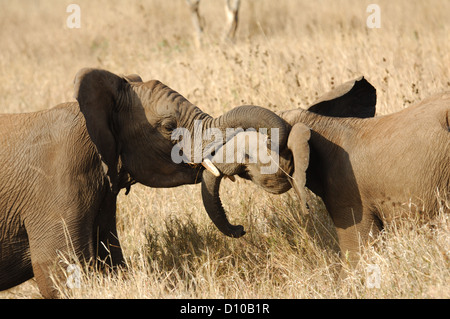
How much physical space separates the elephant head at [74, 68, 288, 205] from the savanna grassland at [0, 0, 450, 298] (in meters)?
0.78

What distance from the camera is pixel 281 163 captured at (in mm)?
6117

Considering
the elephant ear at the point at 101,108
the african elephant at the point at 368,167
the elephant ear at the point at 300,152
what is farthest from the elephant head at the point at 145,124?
the african elephant at the point at 368,167

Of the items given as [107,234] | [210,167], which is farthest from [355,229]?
[107,234]

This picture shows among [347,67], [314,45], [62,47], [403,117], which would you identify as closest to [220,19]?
[62,47]

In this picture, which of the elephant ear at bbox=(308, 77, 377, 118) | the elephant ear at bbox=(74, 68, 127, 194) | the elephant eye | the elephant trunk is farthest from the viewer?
the elephant ear at bbox=(308, 77, 377, 118)

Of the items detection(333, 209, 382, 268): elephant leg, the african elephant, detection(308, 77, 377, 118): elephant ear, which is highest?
detection(308, 77, 377, 118): elephant ear

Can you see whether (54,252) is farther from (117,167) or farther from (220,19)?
(220,19)

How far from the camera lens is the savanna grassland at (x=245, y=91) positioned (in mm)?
5777

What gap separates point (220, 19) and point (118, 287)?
12.5 meters

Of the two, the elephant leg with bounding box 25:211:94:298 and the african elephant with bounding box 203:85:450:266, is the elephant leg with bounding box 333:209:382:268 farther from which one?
the elephant leg with bounding box 25:211:94:298

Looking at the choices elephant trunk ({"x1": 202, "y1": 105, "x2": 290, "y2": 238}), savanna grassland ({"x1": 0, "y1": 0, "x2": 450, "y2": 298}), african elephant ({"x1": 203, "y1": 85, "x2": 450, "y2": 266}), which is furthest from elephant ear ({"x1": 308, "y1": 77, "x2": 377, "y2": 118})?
savanna grassland ({"x1": 0, "y1": 0, "x2": 450, "y2": 298})

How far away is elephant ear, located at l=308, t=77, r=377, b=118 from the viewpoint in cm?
666

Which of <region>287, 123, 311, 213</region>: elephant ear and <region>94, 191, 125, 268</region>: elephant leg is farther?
<region>94, 191, 125, 268</region>: elephant leg
